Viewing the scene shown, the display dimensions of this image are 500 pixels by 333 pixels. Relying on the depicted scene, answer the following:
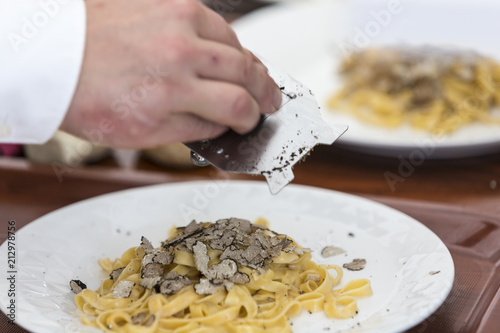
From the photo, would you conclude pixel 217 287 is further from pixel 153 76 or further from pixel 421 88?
pixel 421 88

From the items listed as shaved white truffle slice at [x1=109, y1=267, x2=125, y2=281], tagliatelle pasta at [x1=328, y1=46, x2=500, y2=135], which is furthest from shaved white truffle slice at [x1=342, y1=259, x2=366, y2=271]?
tagliatelle pasta at [x1=328, y1=46, x2=500, y2=135]

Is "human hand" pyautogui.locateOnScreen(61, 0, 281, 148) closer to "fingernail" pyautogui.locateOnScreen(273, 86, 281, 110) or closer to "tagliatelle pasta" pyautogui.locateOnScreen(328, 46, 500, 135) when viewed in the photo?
"fingernail" pyautogui.locateOnScreen(273, 86, 281, 110)

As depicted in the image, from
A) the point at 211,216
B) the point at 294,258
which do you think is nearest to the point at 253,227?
the point at 294,258

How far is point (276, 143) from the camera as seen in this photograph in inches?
39.6

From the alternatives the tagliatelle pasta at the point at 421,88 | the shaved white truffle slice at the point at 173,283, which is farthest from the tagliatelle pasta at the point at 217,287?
the tagliatelle pasta at the point at 421,88

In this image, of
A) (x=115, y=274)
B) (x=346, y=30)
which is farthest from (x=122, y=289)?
(x=346, y=30)

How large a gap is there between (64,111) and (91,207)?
47cm

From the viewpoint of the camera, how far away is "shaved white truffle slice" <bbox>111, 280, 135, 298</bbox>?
988 mm

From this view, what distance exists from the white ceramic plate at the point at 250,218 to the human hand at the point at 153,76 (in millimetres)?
299

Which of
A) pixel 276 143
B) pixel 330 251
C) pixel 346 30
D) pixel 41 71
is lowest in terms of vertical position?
pixel 346 30

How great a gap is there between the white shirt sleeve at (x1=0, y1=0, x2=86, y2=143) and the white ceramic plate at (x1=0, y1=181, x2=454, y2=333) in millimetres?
265

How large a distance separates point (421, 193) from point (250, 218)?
491 millimetres

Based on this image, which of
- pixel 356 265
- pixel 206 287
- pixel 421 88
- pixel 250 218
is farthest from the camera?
pixel 421 88

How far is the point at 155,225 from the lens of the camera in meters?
1.27
